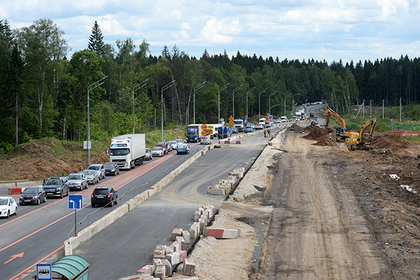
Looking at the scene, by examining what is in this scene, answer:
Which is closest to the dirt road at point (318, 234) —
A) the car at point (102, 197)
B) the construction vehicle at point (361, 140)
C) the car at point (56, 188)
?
the car at point (102, 197)

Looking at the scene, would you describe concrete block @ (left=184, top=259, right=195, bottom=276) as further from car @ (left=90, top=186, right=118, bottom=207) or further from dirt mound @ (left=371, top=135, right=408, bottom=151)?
dirt mound @ (left=371, top=135, right=408, bottom=151)

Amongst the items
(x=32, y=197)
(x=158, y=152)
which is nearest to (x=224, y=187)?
(x=32, y=197)

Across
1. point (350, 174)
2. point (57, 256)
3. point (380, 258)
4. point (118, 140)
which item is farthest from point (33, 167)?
point (380, 258)

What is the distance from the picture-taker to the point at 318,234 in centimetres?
2528

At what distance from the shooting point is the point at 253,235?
82.5 ft

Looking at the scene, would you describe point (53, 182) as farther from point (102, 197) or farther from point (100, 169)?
point (100, 169)

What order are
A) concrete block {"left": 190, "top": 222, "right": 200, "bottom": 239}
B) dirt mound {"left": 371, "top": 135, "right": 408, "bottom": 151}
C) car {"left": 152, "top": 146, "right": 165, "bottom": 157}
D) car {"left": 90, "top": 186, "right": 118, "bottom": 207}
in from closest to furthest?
concrete block {"left": 190, "top": 222, "right": 200, "bottom": 239} < car {"left": 90, "top": 186, "right": 118, "bottom": 207} < car {"left": 152, "top": 146, "right": 165, "bottom": 157} < dirt mound {"left": 371, "top": 135, "right": 408, "bottom": 151}

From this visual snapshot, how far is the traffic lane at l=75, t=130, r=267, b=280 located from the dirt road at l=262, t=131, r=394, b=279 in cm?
517

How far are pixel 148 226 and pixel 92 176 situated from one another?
59.4 ft

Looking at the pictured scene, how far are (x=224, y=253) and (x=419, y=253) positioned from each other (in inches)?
362

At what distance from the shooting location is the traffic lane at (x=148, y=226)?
19.6m

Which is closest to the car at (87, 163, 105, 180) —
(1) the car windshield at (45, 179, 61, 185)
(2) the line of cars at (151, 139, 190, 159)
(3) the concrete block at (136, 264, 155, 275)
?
(1) the car windshield at (45, 179, 61, 185)

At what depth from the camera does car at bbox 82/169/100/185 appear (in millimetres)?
42103

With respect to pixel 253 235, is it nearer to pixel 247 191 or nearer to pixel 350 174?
pixel 247 191
